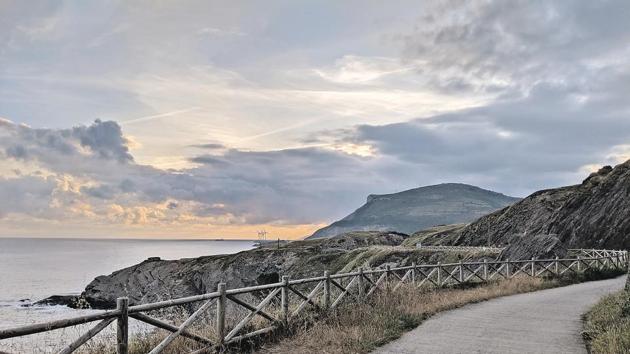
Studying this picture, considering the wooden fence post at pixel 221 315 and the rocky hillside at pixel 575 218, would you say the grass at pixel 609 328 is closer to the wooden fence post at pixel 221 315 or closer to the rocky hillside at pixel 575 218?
the wooden fence post at pixel 221 315

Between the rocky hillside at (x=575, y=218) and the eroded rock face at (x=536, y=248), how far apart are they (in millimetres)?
2174

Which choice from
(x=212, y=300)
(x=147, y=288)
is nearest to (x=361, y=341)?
(x=212, y=300)

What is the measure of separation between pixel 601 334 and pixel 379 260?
197 feet

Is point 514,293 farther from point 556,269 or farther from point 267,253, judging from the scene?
point 267,253

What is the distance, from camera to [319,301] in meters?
15.9

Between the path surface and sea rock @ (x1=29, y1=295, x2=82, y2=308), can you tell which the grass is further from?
sea rock @ (x1=29, y1=295, x2=82, y2=308)

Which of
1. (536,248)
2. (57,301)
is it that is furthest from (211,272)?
→ (536,248)

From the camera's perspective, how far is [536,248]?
3603cm

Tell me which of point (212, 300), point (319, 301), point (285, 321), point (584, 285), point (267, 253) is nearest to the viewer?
point (212, 300)

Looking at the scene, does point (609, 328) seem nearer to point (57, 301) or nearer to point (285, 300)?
point (285, 300)

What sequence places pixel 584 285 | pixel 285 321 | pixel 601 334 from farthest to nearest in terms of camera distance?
pixel 584 285 < pixel 285 321 < pixel 601 334

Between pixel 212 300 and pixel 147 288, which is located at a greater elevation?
pixel 212 300

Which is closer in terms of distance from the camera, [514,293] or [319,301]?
[319,301]

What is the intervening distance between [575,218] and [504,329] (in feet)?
197
